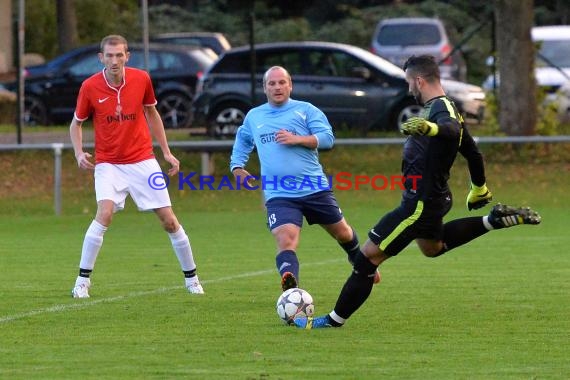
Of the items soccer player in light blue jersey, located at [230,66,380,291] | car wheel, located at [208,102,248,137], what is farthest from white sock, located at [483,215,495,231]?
car wheel, located at [208,102,248,137]

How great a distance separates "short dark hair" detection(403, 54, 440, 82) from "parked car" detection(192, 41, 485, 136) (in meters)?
15.9

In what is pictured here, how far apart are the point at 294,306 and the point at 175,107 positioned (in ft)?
67.6

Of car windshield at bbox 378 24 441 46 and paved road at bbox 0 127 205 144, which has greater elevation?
car windshield at bbox 378 24 441 46

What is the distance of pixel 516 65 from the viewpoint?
81.1 ft

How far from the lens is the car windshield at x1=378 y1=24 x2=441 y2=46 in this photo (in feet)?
121

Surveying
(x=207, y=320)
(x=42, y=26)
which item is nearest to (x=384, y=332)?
(x=207, y=320)

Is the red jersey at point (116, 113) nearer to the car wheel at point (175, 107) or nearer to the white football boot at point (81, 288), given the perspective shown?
the white football boot at point (81, 288)

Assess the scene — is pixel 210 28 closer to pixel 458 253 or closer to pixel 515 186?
pixel 515 186

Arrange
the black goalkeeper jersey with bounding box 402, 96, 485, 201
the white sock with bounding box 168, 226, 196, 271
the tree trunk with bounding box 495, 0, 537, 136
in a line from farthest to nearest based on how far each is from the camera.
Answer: the tree trunk with bounding box 495, 0, 537, 136 < the white sock with bounding box 168, 226, 196, 271 < the black goalkeeper jersey with bounding box 402, 96, 485, 201

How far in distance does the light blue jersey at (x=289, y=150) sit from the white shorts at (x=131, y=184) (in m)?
1.04

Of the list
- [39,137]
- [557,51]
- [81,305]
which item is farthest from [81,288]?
[557,51]

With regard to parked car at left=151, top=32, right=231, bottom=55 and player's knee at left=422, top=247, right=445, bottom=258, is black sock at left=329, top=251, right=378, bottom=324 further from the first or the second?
parked car at left=151, top=32, right=231, bottom=55

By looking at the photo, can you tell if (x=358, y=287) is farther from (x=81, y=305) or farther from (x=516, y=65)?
(x=516, y=65)

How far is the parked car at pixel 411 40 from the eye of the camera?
35625 millimetres
